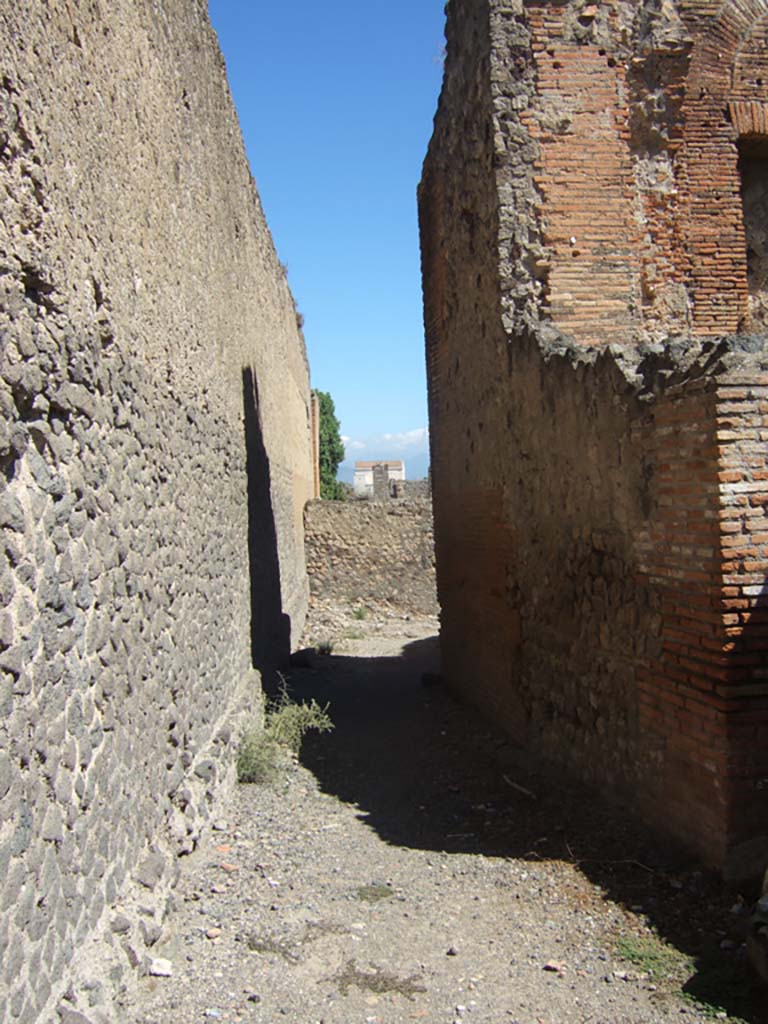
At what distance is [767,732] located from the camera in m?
3.78

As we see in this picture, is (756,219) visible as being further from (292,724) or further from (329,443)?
A: (329,443)

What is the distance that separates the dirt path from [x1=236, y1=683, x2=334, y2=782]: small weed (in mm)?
191

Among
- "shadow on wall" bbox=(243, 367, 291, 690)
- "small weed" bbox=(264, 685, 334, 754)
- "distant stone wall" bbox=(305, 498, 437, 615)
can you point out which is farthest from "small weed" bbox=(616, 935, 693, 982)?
"distant stone wall" bbox=(305, 498, 437, 615)

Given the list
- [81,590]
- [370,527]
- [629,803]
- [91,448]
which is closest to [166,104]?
[91,448]

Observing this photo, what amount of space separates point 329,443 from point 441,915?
37.5m

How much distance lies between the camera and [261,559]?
31.7 feet

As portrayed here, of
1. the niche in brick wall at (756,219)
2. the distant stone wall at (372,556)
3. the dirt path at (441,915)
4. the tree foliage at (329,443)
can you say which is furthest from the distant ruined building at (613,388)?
the tree foliage at (329,443)

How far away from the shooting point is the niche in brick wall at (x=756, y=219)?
25.1 feet

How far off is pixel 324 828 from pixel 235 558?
2.69 meters

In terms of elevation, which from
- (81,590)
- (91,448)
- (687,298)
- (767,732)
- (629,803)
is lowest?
(629,803)

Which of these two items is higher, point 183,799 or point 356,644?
point 183,799

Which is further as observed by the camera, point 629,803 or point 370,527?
Answer: point 370,527

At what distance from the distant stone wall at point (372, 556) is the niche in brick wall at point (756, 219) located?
10.5 metres

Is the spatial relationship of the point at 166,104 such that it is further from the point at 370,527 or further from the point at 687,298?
the point at 370,527
